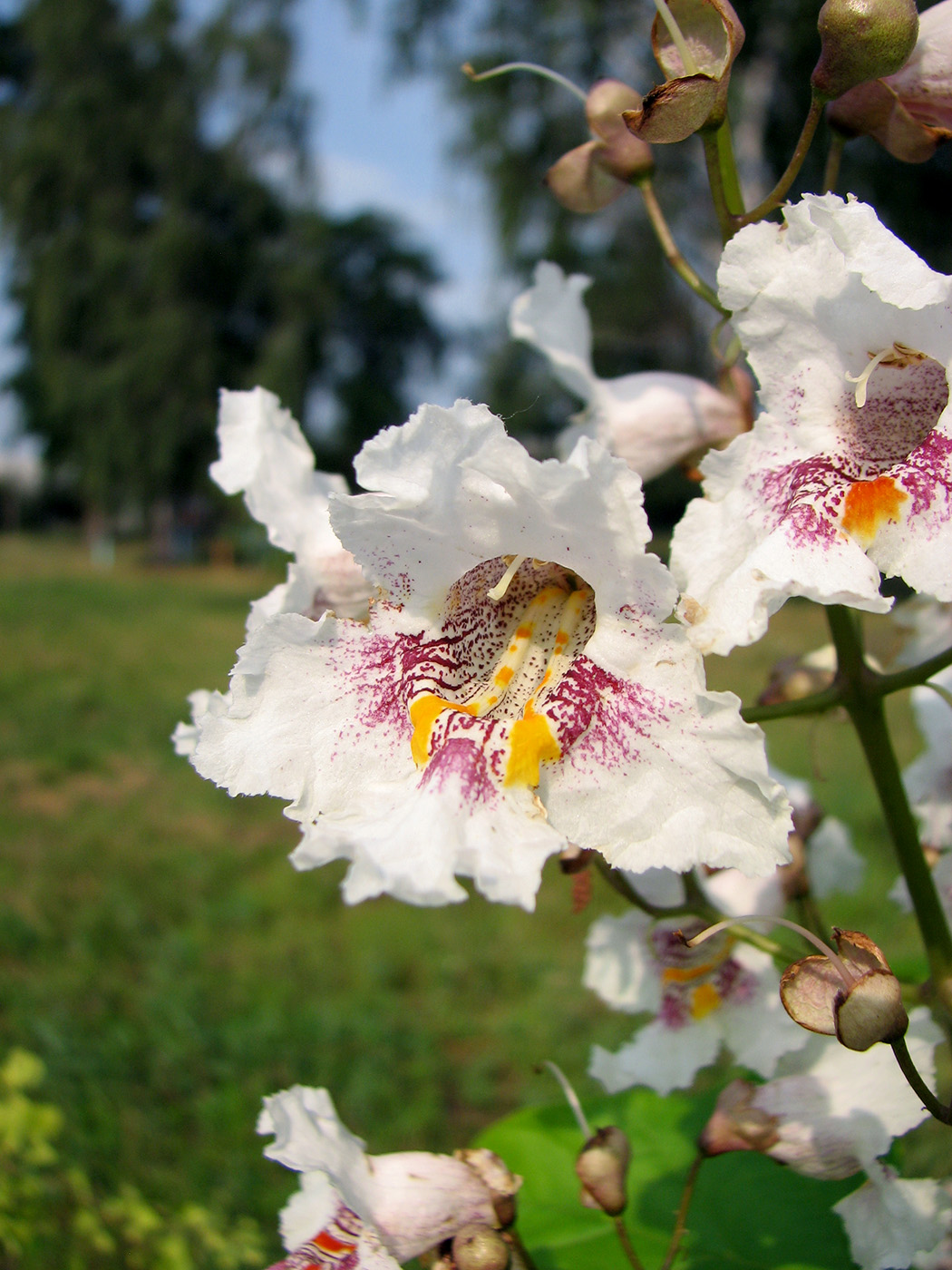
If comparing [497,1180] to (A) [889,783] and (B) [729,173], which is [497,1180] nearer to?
(A) [889,783]

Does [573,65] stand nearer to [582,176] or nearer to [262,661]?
[582,176]

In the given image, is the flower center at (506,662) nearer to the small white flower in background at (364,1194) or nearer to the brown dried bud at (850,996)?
the brown dried bud at (850,996)

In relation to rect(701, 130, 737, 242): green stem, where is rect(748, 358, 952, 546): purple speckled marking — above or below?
below

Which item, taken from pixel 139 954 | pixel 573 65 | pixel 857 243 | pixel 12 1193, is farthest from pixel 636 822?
pixel 573 65

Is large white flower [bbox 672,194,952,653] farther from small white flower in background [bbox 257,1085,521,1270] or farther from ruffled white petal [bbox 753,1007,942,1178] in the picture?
small white flower in background [bbox 257,1085,521,1270]

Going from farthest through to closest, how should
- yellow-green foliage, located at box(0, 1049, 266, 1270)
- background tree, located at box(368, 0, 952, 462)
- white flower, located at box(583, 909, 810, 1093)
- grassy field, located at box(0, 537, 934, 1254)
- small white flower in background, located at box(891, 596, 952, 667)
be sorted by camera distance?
1. background tree, located at box(368, 0, 952, 462)
2. grassy field, located at box(0, 537, 934, 1254)
3. yellow-green foliage, located at box(0, 1049, 266, 1270)
4. small white flower in background, located at box(891, 596, 952, 667)
5. white flower, located at box(583, 909, 810, 1093)

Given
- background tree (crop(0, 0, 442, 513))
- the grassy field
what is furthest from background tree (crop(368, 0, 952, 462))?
background tree (crop(0, 0, 442, 513))

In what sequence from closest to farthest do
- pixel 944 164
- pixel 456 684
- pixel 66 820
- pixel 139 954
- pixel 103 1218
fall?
1. pixel 456 684
2. pixel 103 1218
3. pixel 139 954
4. pixel 66 820
5. pixel 944 164
